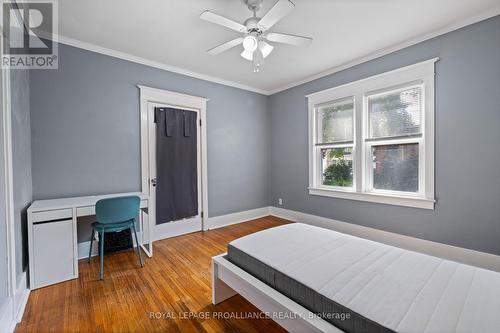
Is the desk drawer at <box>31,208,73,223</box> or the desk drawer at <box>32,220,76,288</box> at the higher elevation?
the desk drawer at <box>31,208,73,223</box>

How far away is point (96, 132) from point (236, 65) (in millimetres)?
2175

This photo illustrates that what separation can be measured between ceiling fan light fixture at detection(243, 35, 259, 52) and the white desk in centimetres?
231

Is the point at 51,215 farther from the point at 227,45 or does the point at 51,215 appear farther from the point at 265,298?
the point at 227,45

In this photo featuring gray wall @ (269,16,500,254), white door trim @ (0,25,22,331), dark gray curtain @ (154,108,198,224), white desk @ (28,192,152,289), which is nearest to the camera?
white door trim @ (0,25,22,331)

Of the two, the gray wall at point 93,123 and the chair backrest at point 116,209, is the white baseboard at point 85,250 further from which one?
the chair backrest at point 116,209

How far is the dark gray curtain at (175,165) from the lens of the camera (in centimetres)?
330

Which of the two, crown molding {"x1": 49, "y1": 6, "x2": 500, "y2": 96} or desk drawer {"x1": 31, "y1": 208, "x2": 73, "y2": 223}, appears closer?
desk drawer {"x1": 31, "y1": 208, "x2": 73, "y2": 223}

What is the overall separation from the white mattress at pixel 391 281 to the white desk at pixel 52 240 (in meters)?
1.78

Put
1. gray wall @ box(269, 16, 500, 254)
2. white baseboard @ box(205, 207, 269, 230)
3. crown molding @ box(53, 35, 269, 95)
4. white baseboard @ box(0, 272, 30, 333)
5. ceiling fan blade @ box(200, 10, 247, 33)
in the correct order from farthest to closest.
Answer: white baseboard @ box(205, 207, 269, 230)
crown molding @ box(53, 35, 269, 95)
gray wall @ box(269, 16, 500, 254)
ceiling fan blade @ box(200, 10, 247, 33)
white baseboard @ box(0, 272, 30, 333)

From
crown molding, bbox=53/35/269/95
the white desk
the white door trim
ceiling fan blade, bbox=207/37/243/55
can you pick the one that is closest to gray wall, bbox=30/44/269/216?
crown molding, bbox=53/35/269/95

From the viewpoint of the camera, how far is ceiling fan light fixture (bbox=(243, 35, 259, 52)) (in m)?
1.99

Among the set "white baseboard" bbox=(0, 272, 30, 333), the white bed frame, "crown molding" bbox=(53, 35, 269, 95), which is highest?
"crown molding" bbox=(53, 35, 269, 95)

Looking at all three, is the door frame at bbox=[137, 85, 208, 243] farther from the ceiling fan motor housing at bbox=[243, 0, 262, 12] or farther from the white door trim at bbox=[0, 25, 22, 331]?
the ceiling fan motor housing at bbox=[243, 0, 262, 12]

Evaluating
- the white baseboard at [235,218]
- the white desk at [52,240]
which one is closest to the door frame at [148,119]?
the white baseboard at [235,218]
